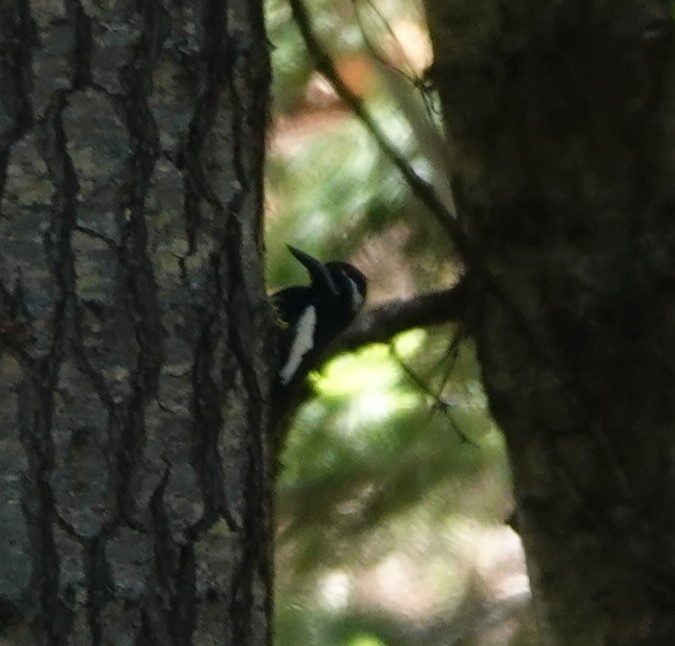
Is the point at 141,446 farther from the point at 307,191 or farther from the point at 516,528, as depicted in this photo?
the point at 307,191

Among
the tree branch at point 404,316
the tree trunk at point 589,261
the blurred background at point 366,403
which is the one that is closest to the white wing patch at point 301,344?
the tree branch at point 404,316

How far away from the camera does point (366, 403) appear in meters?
2.18

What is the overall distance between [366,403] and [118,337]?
44.1 inches

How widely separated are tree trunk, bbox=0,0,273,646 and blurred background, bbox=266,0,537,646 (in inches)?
33.1

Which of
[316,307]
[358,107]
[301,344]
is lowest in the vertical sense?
[301,344]

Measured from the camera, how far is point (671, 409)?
65.0 inches

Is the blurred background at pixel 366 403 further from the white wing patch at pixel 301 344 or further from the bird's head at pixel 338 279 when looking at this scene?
the white wing patch at pixel 301 344

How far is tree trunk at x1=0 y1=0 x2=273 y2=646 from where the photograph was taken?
107 cm

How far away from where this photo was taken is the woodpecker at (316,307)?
4.74ft

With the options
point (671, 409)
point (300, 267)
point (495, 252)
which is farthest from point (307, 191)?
point (671, 409)

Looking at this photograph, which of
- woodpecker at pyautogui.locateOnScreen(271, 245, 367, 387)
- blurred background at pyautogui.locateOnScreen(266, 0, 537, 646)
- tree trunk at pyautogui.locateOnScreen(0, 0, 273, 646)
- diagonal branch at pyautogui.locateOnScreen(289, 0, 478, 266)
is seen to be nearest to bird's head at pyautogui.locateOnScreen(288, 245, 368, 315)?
woodpecker at pyautogui.locateOnScreen(271, 245, 367, 387)

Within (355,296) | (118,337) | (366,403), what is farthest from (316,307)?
(366,403)

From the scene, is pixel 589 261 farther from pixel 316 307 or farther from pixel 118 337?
pixel 118 337

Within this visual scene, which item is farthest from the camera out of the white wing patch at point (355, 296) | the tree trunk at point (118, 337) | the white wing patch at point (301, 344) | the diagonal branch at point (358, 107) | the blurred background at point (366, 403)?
the blurred background at point (366, 403)
